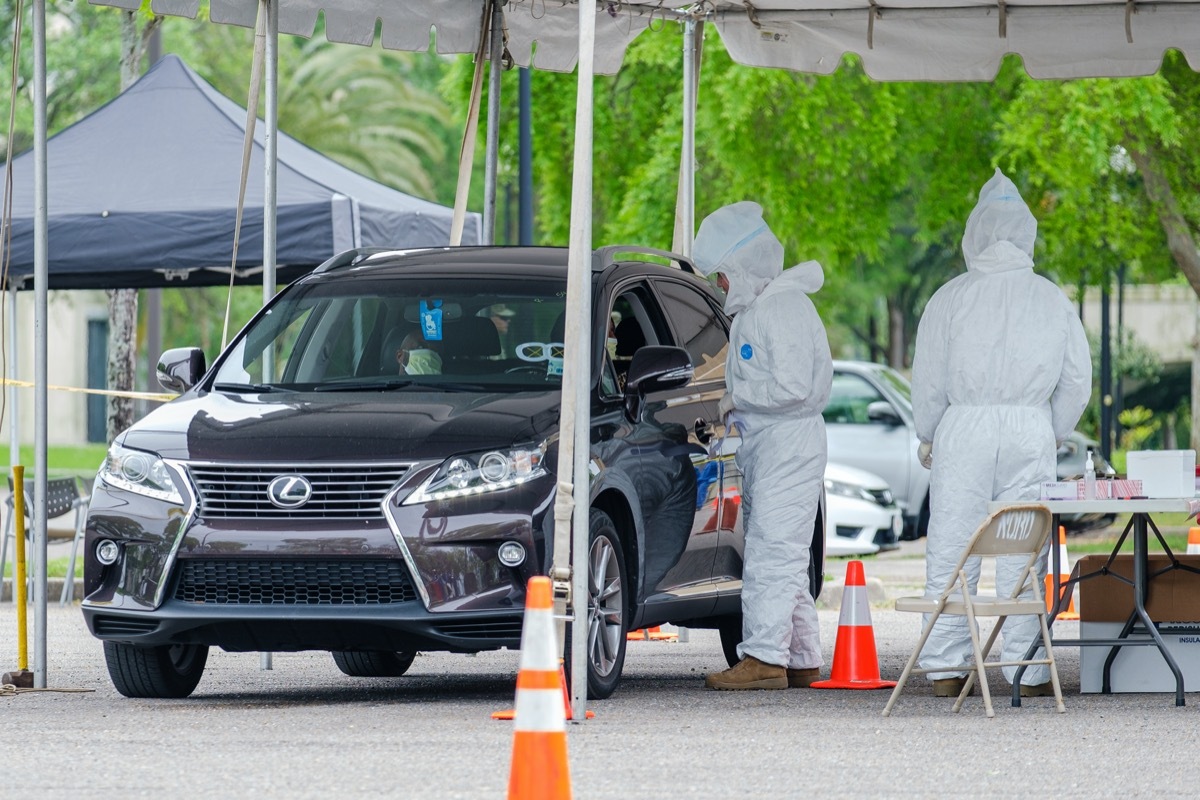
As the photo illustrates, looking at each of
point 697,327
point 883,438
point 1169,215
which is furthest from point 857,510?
point 697,327

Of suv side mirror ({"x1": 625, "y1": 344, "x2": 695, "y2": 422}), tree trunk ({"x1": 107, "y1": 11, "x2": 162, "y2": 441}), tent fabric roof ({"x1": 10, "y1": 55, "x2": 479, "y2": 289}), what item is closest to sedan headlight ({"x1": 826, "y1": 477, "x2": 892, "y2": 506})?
tent fabric roof ({"x1": 10, "y1": 55, "x2": 479, "y2": 289})

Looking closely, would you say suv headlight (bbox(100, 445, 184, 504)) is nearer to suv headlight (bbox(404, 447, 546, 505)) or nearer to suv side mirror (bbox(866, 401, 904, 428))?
suv headlight (bbox(404, 447, 546, 505))

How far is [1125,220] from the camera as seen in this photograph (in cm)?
2202

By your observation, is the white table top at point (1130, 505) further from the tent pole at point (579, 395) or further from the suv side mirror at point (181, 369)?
the suv side mirror at point (181, 369)

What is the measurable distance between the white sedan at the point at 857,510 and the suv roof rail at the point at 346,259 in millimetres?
9779

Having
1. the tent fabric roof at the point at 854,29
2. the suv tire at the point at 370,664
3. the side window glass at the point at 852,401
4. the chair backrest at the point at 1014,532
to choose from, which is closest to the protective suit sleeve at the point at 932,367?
the chair backrest at the point at 1014,532

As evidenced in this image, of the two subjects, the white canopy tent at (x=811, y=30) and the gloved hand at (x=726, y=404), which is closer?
the gloved hand at (x=726, y=404)

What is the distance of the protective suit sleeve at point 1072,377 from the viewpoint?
9312 mm

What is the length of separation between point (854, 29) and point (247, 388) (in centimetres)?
500

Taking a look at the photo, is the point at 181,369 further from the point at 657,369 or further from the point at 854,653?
the point at 854,653

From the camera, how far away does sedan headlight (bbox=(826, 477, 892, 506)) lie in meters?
19.7

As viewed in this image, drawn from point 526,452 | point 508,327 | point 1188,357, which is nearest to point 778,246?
point 508,327

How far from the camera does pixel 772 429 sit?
385 inches

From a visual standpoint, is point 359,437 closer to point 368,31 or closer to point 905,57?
point 368,31
